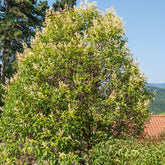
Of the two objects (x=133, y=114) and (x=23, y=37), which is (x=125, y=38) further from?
(x=23, y=37)

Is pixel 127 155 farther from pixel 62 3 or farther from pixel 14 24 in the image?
pixel 62 3

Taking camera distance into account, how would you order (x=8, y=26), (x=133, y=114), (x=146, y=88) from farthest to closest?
1. (x=8, y=26)
2. (x=146, y=88)
3. (x=133, y=114)

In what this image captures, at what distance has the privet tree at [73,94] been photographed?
5465mm

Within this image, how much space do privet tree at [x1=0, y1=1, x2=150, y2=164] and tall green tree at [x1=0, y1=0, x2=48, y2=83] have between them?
1417cm

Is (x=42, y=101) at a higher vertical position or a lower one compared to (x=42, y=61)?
lower

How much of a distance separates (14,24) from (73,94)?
1650 centimetres

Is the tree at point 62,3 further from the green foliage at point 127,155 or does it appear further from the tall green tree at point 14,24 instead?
the green foliage at point 127,155

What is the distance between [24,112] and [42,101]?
2.30 feet

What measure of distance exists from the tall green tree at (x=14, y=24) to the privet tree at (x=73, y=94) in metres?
14.2

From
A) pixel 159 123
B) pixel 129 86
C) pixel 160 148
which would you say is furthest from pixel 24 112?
pixel 159 123

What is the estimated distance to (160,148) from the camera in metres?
5.25

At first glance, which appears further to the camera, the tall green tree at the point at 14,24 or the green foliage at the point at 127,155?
the tall green tree at the point at 14,24

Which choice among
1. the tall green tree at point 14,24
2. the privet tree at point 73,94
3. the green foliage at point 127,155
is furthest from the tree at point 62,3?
the green foliage at point 127,155

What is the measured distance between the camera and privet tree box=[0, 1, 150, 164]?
5.46m
